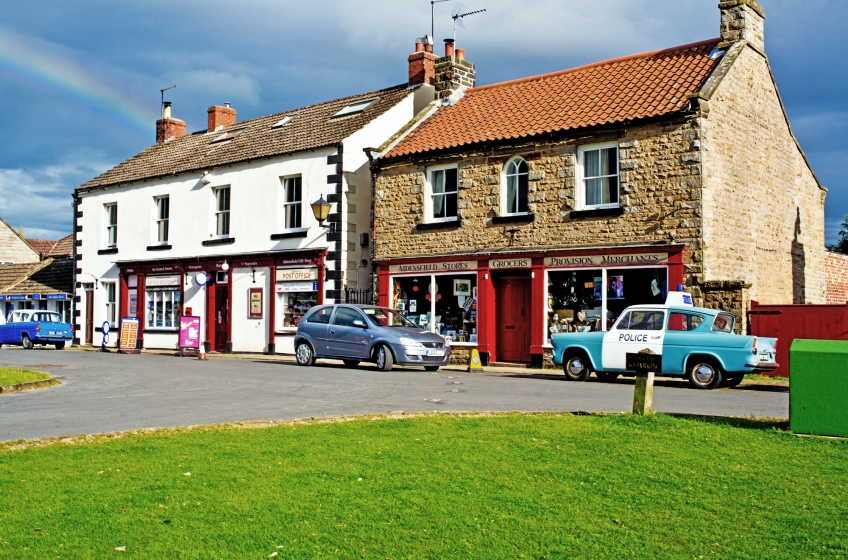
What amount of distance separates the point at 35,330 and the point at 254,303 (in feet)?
35.3

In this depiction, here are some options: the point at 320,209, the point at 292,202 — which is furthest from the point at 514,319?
the point at 292,202

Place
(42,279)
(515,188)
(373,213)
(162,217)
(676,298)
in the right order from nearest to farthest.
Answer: (676,298)
(515,188)
(373,213)
(162,217)
(42,279)

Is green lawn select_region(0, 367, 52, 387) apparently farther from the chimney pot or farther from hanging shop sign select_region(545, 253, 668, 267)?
the chimney pot

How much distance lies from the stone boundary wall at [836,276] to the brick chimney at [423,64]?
46.9 feet

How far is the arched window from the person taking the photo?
23.7 metres

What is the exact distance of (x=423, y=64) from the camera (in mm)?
29797

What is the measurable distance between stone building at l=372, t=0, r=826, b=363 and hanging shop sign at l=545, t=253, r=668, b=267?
0.12 ft

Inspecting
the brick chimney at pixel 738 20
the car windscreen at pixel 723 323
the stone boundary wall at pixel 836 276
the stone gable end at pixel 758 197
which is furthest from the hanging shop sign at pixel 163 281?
the stone boundary wall at pixel 836 276

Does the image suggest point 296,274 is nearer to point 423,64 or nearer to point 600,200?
point 423,64

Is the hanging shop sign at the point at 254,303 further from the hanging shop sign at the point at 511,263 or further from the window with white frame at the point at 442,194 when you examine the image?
the hanging shop sign at the point at 511,263

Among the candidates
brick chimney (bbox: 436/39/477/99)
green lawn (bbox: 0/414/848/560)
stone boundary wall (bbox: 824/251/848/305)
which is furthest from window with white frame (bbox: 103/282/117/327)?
green lawn (bbox: 0/414/848/560)

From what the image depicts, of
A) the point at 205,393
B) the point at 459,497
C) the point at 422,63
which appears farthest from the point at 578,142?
the point at 459,497

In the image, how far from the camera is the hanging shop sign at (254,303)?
29219 mm

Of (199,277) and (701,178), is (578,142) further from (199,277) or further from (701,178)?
(199,277)
